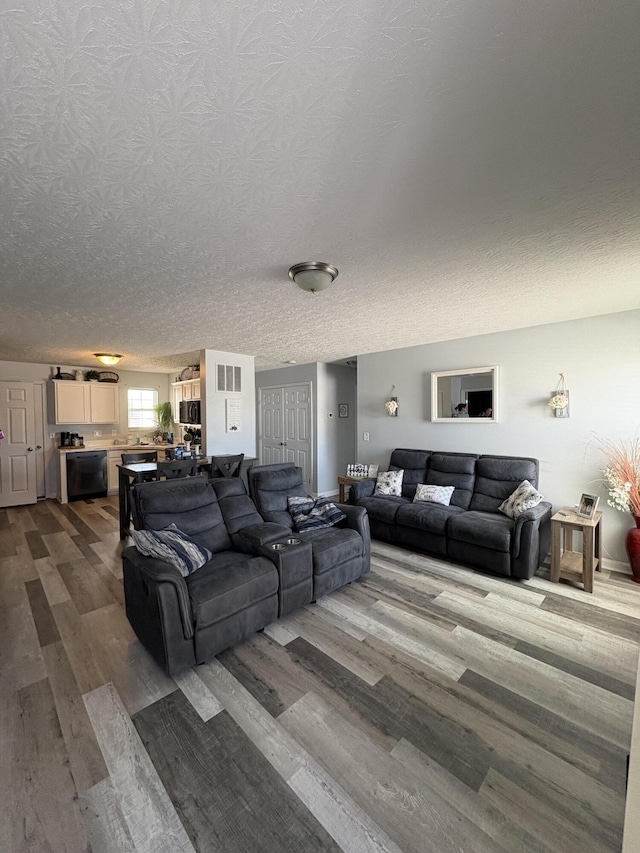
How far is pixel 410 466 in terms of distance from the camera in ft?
15.3

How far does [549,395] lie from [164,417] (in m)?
7.11

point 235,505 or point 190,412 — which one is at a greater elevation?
point 190,412

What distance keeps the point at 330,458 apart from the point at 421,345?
111 inches

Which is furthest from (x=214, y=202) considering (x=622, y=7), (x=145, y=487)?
(x=145, y=487)

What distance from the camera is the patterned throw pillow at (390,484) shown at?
4461mm

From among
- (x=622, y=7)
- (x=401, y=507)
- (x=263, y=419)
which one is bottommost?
(x=401, y=507)

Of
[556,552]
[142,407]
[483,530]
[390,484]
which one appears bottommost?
[556,552]

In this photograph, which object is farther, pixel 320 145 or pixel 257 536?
pixel 257 536

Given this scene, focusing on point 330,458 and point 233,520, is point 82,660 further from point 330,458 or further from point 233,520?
point 330,458

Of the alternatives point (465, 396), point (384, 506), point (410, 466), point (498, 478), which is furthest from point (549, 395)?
point (384, 506)

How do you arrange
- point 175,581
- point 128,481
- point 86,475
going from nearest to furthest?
point 175,581
point 128,481
point 86,475

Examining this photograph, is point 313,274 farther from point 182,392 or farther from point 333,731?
point 182,392

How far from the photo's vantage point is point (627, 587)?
10.1 feet

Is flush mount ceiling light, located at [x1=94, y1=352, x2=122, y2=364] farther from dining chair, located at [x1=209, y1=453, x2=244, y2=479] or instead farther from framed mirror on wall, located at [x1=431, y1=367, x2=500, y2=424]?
framed mirror on wall, located at [x1=431, y1=367, x2=500, y2=424]
